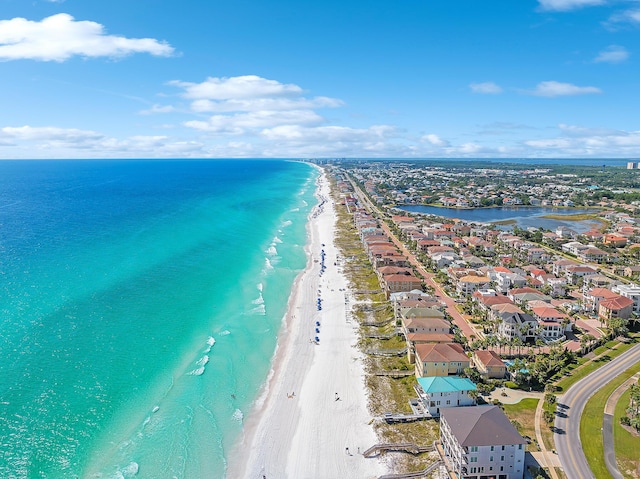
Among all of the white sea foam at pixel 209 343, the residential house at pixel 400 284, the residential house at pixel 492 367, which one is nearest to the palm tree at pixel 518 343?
the residential house at pixel 492 367

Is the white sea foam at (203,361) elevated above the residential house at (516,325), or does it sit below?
below

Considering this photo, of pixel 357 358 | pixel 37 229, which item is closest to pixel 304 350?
pixel 357 358

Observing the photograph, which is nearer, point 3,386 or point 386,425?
point 386,425

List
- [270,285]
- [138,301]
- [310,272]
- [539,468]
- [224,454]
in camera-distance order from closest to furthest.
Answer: [539,468]
[224,454]
[138,301]
[270,285]
[310,272]

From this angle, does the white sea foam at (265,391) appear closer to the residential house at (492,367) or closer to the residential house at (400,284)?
the residential house at (492,367)

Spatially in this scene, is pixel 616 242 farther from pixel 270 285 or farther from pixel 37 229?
pixel 37 229

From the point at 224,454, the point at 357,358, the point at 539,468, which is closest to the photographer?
the point at 539,468
